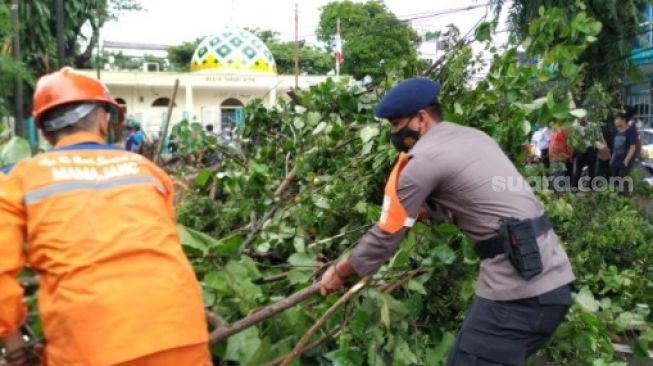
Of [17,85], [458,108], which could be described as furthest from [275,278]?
[17,85]

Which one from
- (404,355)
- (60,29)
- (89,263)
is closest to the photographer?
(89,263)

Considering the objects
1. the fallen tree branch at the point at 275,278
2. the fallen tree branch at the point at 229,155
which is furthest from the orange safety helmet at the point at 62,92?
the fallen tree branch at the point at 229,155

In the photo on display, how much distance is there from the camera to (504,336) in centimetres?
245

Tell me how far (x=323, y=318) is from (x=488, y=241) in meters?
0.75

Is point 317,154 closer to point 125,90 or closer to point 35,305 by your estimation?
point 35,305

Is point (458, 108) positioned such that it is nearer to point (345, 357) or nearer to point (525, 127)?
point (525, 127)

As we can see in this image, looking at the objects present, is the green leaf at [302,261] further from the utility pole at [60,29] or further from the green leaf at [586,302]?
the utility pole at [60,29]

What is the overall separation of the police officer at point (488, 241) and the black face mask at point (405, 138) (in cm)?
11

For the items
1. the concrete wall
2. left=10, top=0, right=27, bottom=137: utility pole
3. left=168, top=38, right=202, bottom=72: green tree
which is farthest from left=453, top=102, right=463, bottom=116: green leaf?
left=168, top=38, right=202, bottom=72: green tree

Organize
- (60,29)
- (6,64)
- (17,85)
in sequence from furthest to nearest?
(60,29), (17,85), (6,64)

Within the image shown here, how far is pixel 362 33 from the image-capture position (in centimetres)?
3759

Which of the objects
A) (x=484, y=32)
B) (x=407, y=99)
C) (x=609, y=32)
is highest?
Result: (x=609, y=32)

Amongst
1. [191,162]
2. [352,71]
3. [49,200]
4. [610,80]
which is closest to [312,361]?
[49,200]

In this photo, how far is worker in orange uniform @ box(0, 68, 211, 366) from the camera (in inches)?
67.9
